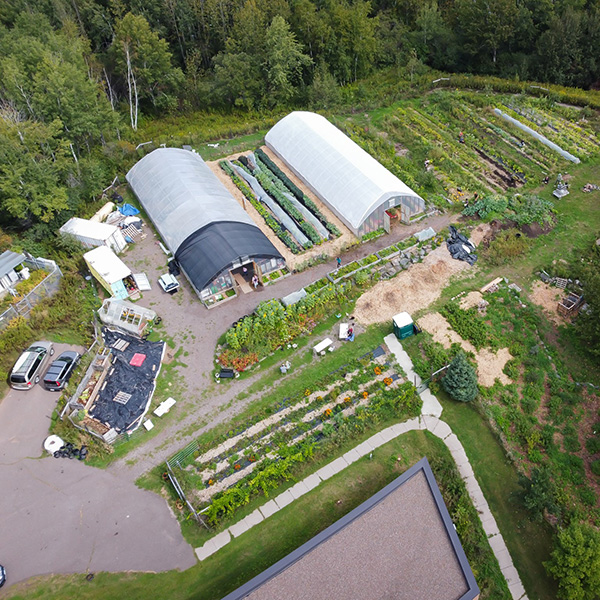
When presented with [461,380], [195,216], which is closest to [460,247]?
[461,380]

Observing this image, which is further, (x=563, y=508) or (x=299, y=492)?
(x=299, y=492)

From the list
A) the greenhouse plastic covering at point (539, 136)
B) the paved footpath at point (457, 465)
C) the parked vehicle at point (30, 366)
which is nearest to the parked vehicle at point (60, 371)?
the parked vehicle at point (30, 366)

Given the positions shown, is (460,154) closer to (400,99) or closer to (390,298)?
(400,99)

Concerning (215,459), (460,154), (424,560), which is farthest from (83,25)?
(424,560)

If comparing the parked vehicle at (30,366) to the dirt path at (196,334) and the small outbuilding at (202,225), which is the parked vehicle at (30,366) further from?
the small outbuilding at (202,225)

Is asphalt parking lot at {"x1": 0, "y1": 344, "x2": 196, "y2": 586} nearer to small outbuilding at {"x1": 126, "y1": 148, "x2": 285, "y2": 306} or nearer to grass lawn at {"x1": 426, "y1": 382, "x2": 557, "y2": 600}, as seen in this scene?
small outbuilding at {"x1": 126, "y1": 148, "x2": 285, "y2": 306}

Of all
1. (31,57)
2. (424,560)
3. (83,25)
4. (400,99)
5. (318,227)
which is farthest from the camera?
(83,25)
